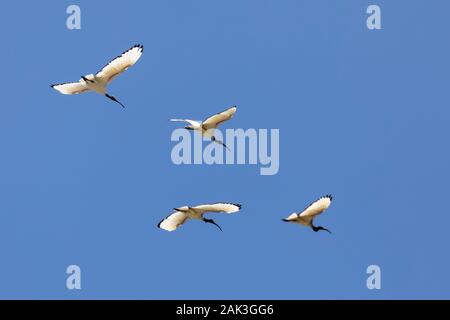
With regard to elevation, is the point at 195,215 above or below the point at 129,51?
below

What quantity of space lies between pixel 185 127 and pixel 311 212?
3689 mm

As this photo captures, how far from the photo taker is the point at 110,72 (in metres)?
25.7

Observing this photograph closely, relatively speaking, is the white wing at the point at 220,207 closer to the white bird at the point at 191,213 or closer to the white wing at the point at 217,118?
the white bird at the point at 191,213

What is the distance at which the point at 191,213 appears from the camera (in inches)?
1080

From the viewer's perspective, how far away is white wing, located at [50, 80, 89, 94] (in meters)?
26.1

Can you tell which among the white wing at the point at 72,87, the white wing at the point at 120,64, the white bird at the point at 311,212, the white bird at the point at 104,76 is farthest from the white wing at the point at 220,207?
the white wing at the point at 72,87

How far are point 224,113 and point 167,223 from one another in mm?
3095

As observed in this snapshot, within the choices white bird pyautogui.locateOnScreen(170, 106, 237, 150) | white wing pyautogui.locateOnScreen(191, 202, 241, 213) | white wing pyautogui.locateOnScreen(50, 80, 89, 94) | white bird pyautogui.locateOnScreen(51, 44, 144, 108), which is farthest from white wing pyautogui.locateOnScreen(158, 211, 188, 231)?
white wing pyautogui.locateOnScreen(50, 80, 89, 94)
